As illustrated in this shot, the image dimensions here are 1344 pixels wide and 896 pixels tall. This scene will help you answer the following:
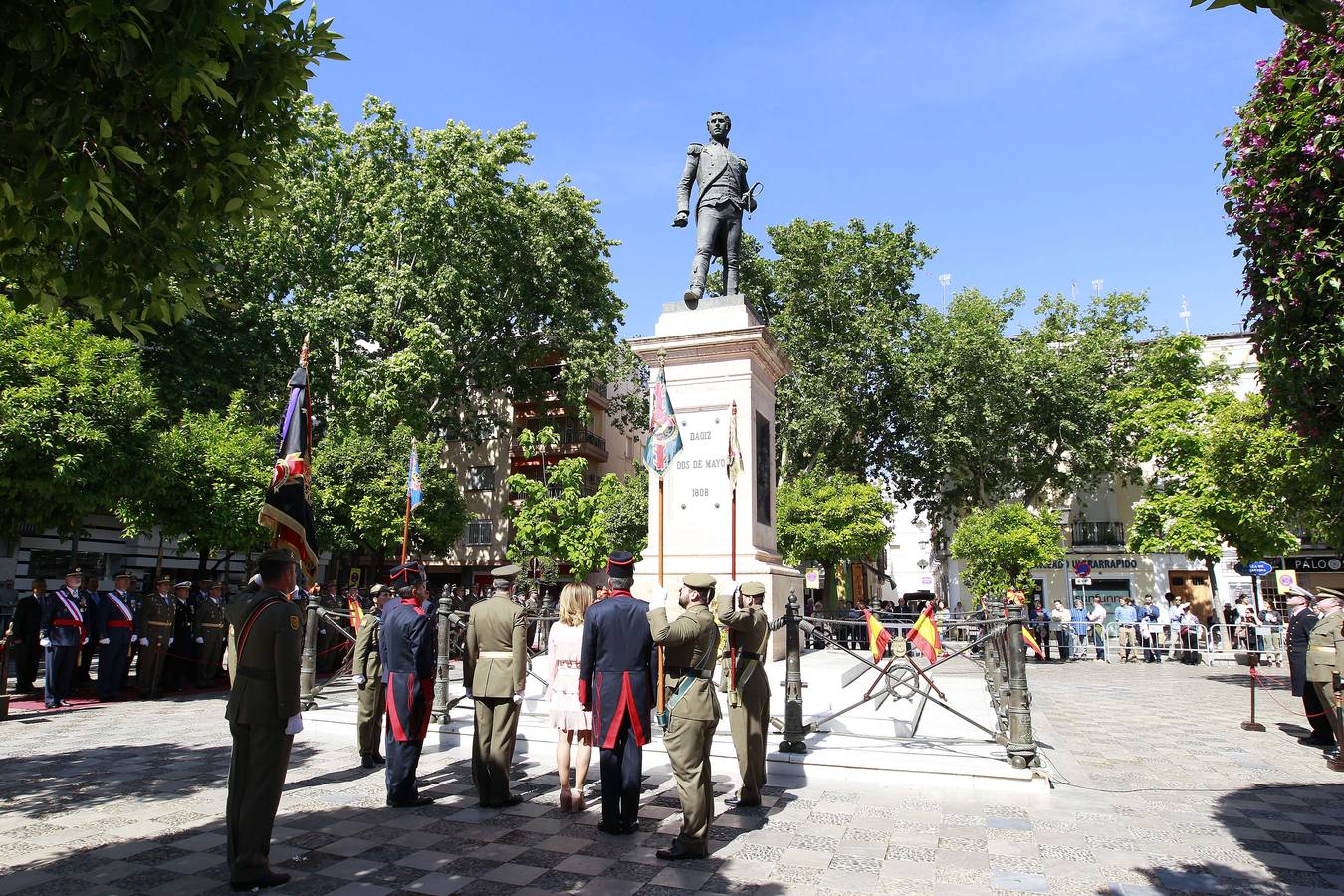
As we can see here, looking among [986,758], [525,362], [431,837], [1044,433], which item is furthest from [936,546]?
[431,837]

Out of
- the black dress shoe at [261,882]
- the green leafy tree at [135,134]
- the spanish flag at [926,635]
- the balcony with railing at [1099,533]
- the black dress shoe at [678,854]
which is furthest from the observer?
the balcony with railing at [1099,533]

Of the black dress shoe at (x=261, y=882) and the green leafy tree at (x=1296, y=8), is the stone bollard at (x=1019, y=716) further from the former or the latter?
the black dress shoe at (x=261, y=882)

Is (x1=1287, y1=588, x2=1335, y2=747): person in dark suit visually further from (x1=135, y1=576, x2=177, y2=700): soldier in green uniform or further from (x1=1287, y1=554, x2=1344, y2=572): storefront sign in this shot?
(x1=1287, y1=554, x2=1344, y2=572): storefront sign

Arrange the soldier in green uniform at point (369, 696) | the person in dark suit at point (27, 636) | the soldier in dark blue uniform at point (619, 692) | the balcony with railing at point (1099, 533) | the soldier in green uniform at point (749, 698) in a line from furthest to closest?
1. the balcony with railing at point (1099, 533)
2. the person in dark suit at point (27, 636)
3. the soldier in green uniform at point (369, 696)
4. the soldier in green uniform at point (749, 698)
5. the soldier in dark blue uniform at point (619, 692)

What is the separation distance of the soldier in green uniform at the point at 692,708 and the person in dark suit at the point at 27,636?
13.6m

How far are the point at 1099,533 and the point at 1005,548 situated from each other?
16110mm

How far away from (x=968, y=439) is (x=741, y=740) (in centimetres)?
3302

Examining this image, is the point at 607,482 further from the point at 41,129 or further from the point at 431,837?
the point at 41,129

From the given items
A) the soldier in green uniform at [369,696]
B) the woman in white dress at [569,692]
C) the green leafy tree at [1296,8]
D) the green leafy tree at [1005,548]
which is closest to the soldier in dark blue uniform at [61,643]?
the soldier in green uniform at [369,696]

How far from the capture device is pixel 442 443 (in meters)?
31.7

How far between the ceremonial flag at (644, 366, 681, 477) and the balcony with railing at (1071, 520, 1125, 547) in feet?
132

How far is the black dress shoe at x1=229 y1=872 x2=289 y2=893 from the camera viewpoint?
4.94 metres

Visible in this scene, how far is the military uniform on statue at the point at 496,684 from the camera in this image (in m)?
6.82

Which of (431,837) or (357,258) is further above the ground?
(357,258)
